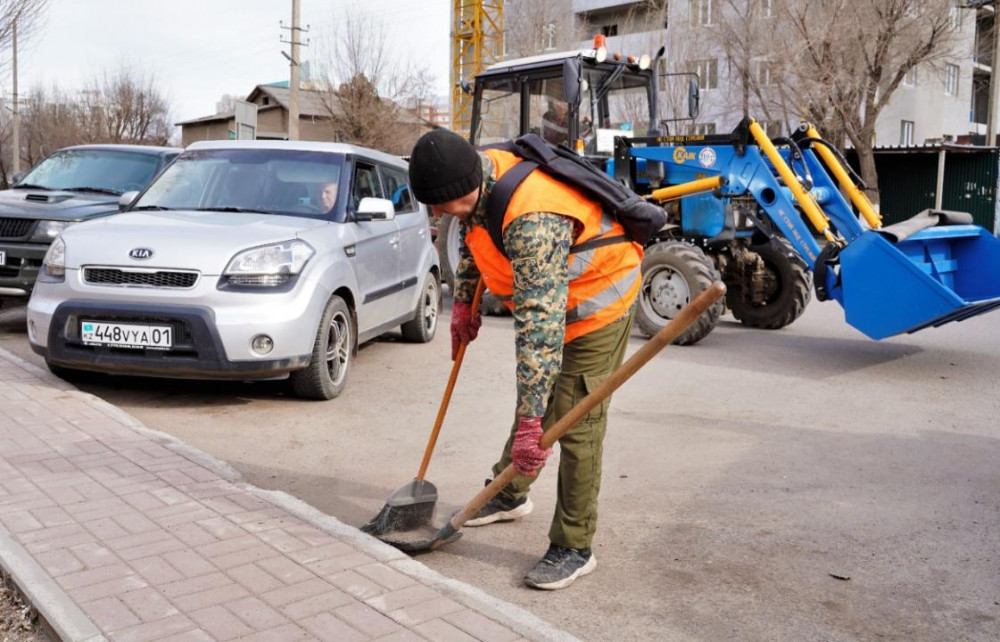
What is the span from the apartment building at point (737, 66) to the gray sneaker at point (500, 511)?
14.6 meters

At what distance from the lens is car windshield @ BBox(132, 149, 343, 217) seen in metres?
7.20

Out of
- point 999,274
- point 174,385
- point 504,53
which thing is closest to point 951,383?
point 999,274

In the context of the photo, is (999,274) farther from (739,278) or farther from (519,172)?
(519,172)

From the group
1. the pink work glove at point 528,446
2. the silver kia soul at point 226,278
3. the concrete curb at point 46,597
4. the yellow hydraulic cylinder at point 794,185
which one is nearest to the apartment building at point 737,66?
the yellow hydraulic cylinder at point 794,185

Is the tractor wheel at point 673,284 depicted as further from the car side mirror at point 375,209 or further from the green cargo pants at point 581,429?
the green cargo pants at point 581,429

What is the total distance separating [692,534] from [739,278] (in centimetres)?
644

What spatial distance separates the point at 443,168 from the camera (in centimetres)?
338

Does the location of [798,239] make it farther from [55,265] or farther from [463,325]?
[55,265]

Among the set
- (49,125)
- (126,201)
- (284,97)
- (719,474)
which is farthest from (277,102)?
(719,474)

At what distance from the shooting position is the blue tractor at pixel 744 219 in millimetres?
7770

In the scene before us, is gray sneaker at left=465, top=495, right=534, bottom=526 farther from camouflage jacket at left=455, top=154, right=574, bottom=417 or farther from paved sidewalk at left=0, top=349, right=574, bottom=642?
camouflage jacket at left=455, top=154, right=574, bottom=417

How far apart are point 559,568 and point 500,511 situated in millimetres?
764

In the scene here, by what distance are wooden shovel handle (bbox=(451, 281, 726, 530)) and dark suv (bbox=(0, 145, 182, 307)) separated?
6.50m

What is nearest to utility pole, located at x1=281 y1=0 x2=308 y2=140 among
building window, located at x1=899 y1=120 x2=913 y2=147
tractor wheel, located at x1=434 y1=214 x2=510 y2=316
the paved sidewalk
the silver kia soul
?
tractor wheel, located at x1=434 y1=214 x2=510 y2=316
